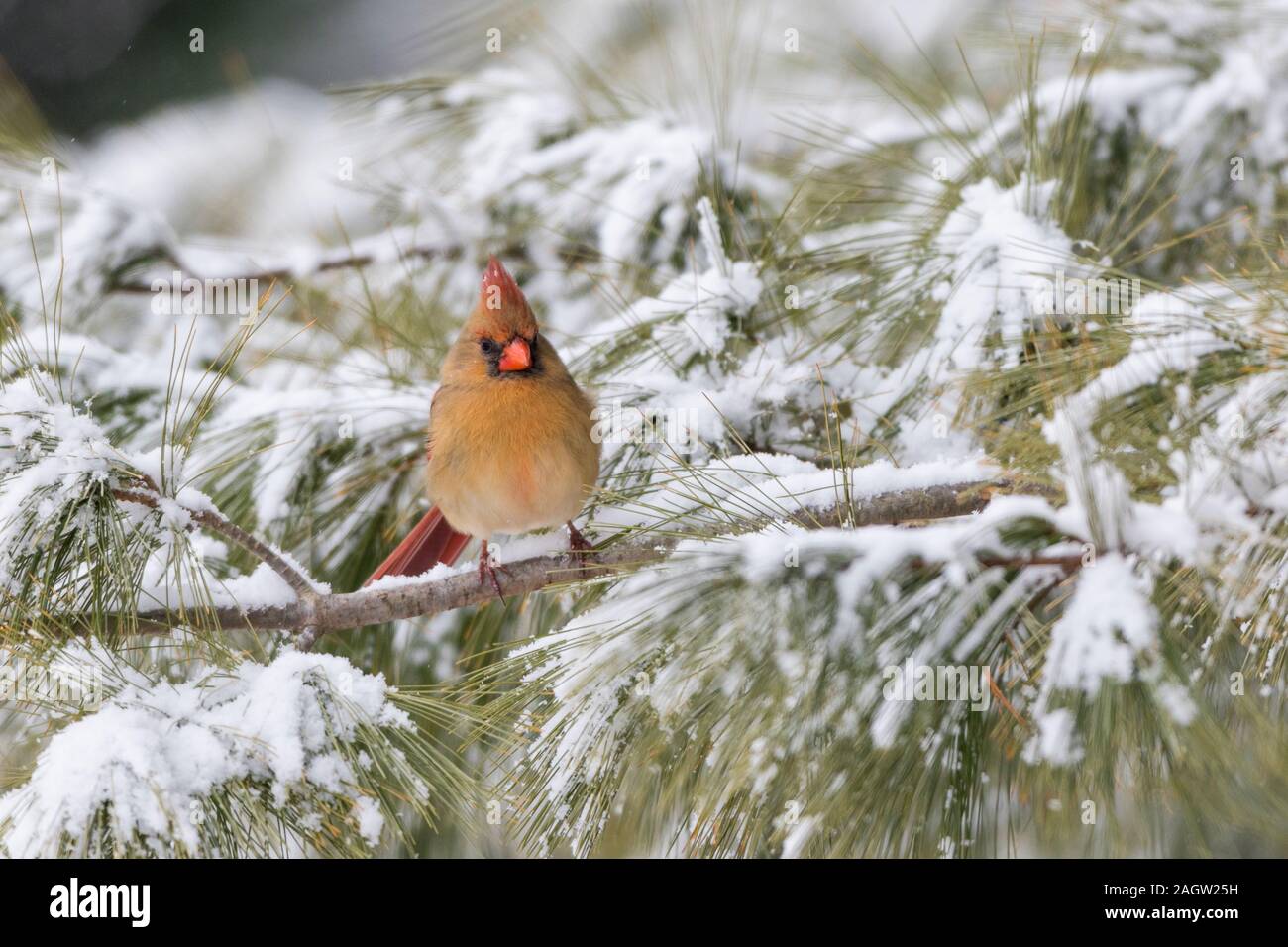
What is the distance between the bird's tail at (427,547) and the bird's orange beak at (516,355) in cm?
35

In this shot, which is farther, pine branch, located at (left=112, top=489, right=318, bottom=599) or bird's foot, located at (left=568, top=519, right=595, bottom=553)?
bird's foot, located at (left=568, top=519, right=595, bottom=553)

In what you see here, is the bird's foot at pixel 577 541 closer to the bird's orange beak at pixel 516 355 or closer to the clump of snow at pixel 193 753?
the bird's orange beak at pixel 516 355

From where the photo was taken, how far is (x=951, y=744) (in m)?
1.38

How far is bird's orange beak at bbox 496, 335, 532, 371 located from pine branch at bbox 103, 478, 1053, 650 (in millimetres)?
464

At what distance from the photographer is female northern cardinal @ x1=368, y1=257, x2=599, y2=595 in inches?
86.9

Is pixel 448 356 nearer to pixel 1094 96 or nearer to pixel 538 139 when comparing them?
pixel 538 139

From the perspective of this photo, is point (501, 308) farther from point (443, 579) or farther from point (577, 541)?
point (443, 579)

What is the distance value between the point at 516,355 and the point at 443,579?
0.52 m

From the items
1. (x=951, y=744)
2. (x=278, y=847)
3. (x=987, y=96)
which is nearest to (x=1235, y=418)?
(x=951, y=744)

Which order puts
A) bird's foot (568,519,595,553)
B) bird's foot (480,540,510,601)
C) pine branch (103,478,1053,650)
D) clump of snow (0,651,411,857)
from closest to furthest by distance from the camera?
clump of snow (0,651,411,857)
pine branch (103,478,1053,650)
bird's foot (480,540,510,601)
bird's foot (568,519,595,553)

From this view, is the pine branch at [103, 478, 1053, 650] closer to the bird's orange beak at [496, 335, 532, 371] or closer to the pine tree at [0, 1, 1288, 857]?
the pine tree at [0, 1, 1288, 857]

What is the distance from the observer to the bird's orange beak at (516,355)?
2.21 m

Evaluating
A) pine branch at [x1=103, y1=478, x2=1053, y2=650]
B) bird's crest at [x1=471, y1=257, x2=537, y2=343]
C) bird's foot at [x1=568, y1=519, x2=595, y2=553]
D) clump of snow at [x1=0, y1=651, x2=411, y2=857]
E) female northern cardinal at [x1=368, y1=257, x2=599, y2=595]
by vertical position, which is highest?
bird's crest at [x1=471, y1=257, x2=537, y2=343]

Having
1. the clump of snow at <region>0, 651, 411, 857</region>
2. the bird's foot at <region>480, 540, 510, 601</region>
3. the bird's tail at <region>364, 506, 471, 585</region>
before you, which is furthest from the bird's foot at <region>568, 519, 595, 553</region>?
the clump of snow at <region>0, 651, 411, 857</region>
